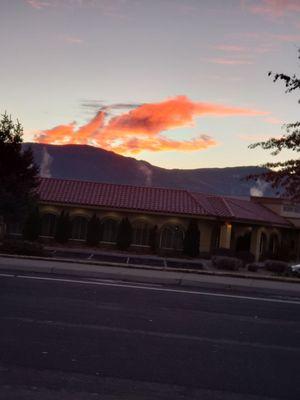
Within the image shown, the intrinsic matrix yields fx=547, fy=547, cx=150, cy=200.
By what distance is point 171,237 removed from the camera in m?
40.0

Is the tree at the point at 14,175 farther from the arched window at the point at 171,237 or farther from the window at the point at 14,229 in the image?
the arched window at the point at 171,237

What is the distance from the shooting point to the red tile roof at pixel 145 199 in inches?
1571

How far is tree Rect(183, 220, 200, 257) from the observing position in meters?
39.1

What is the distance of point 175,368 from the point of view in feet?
21.1

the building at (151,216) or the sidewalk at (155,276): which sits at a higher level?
the building at (151,216)

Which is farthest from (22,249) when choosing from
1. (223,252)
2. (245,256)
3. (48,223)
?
(245,256)

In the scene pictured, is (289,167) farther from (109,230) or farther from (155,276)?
(109,230)

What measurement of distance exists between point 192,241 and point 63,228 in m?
9.50

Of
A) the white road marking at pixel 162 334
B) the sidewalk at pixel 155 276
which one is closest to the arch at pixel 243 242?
the sidewalk at pixel 155 276

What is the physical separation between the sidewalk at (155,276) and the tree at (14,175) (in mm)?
13582

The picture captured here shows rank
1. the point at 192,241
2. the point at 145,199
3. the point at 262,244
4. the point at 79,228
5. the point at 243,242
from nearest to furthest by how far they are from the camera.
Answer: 1. the point at 192,241
2. the point at 79,228
3. the point at 145,199
4. the point at 243,242
5. the point at 262,244

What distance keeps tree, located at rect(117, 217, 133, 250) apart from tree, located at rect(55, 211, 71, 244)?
12.5ft

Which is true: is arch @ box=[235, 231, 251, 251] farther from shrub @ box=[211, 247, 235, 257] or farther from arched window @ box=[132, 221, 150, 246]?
arched window @ box=[132, 221, 150, 246]

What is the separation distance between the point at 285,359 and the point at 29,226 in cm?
3470
